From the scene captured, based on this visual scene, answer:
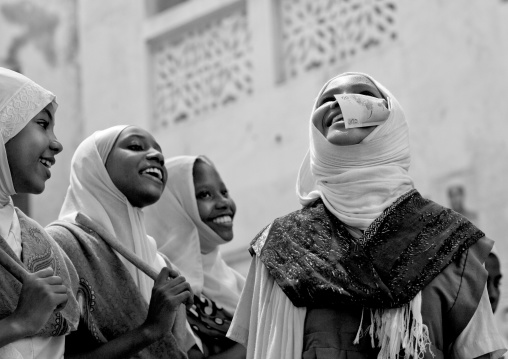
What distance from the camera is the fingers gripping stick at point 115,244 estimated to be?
12.6 ft

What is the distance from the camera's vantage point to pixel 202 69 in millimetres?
8102

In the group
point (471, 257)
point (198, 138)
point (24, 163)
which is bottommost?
point (198, 138)

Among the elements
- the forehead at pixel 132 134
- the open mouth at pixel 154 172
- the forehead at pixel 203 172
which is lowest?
the forehead at pixel 203 172

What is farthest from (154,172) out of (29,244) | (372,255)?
(372,255)

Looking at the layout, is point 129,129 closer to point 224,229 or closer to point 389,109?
point 224,229

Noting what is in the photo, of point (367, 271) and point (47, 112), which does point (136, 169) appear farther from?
point (367, 271)

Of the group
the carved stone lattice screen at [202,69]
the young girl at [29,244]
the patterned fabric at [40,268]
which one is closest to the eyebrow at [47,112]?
the young girl at [29,244]

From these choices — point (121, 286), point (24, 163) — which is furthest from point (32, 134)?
point (121, 286)

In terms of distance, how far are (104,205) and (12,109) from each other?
0.75 meters

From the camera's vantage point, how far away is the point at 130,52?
8586 mm

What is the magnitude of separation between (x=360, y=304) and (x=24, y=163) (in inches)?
38.0

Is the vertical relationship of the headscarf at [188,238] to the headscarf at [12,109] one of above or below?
below

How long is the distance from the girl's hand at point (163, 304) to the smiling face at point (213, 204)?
3.51 feet

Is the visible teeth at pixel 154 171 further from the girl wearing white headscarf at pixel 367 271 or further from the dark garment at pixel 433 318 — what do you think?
the dark garment at pixel 433 318
